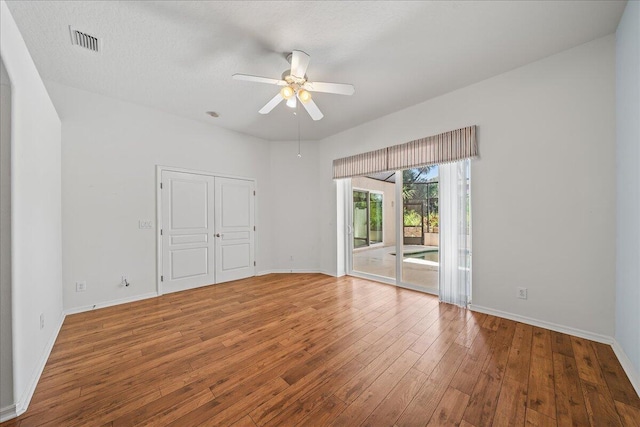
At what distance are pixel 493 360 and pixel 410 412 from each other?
1.08 metres

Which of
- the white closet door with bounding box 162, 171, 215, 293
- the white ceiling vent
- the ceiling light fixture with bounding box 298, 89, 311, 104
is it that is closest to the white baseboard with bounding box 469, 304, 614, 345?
the ceiling light fixture with bounding box 298, 89, 311, 104

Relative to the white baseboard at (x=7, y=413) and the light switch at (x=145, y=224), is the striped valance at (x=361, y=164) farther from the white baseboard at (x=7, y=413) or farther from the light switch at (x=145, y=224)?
the white baseboard at (x=7, y=413)

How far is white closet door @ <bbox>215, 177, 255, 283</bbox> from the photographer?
15.6 feet

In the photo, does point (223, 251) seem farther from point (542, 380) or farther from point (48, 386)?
point (542, 380)

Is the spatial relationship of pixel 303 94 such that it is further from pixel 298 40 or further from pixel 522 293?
pixel 522 293

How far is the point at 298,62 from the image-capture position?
2.40m

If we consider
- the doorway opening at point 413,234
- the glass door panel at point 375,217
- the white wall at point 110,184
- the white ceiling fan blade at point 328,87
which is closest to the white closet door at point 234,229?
the white wall at point 110,184

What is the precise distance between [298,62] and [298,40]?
0.20 metres

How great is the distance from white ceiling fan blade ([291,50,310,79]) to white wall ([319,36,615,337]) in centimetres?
224

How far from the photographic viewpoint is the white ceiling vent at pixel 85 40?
7.48ft

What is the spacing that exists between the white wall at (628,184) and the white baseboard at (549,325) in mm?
164

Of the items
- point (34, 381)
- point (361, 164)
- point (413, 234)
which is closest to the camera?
point (34, 381)

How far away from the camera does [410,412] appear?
156cm

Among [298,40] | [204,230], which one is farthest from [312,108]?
[204,230]
